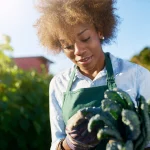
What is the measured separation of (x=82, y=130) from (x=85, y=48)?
1.70 ft

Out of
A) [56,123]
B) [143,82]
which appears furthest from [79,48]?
[56,123]

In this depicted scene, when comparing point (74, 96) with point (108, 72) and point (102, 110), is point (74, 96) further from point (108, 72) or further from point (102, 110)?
point (102, 110)

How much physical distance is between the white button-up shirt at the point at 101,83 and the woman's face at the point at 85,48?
0.11m

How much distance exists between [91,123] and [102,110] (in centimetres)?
11

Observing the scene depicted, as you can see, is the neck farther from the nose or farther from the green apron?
the nose

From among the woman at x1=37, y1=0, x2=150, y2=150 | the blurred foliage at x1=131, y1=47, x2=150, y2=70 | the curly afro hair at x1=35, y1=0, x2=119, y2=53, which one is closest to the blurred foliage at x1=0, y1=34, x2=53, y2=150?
the curly afro hair at x1=35, y1=0, x2=119, y2=53

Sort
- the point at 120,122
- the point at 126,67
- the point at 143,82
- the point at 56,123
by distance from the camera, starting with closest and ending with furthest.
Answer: the point at 120,122
the point at 143,82
the point at 126,67
the point at 56,123

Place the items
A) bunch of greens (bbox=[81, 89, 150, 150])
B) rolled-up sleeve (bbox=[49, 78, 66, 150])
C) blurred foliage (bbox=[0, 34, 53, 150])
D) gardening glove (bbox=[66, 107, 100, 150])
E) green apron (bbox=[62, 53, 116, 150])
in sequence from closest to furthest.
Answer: bunch of greens (bbox=[81, 89, 150, 150]) → gardening glove (bbox=[66, 107, 100, 150]) → green apron (bbox=[62, 53, 116, 150]) → rolled-up sleeve (bbox=[49, 78, 66, 150]) → blurred foliage (bbox=[0, 34, 53, 150])

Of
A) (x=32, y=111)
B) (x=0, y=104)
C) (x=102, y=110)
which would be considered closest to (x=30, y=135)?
(x=32, y=111)

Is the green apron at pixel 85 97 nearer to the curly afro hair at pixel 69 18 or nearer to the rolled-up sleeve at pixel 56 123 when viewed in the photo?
the rolled-up sleeve at pixel 56 123

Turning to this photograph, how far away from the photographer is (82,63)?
7.97ft

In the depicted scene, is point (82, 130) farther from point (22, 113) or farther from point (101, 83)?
point (22, 113)

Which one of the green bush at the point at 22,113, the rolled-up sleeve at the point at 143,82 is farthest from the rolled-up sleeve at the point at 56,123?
the green bush at the point at 22,113

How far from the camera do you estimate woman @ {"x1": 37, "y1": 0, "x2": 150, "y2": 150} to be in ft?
7.88
